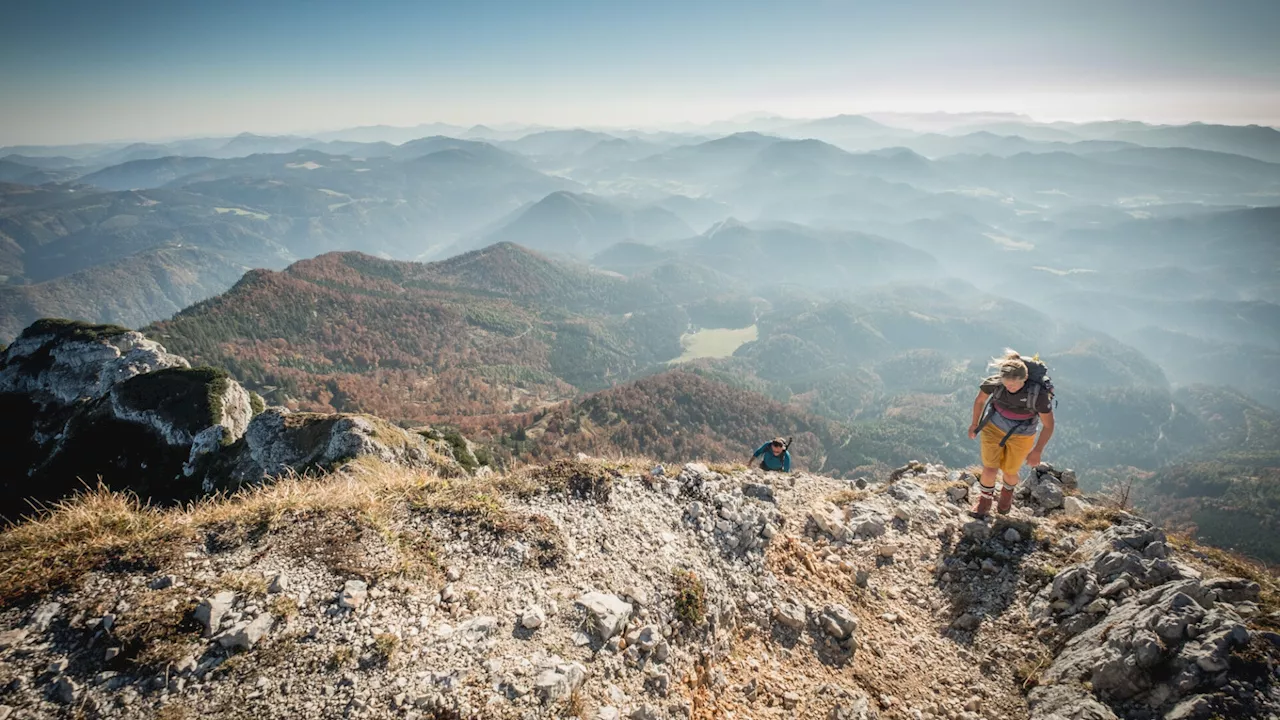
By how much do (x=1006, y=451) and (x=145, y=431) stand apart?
50.6 m

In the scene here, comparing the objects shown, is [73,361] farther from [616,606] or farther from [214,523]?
[616,606]

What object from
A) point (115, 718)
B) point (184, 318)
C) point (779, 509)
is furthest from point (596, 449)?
point (184, 318)

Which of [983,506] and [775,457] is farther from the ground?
[983,506]

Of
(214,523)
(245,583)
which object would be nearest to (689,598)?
(245,583)

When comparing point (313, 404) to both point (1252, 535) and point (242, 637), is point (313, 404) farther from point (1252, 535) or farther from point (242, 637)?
point (1252, 535)

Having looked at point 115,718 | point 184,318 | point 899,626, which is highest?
point 115,718

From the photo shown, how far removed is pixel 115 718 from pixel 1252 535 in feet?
638

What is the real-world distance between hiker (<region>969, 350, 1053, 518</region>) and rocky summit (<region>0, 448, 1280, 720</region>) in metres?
1.04

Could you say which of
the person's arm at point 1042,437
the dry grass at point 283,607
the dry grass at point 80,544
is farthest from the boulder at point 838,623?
the dry grass at point 80,544

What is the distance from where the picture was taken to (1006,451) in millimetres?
10617

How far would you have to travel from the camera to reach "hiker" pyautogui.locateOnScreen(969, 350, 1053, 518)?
10000mm

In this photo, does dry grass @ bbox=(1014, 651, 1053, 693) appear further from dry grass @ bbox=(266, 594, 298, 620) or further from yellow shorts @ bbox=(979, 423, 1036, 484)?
dry grass @ bbox=(266, 594, 298, 620)

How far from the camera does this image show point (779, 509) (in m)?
11.2

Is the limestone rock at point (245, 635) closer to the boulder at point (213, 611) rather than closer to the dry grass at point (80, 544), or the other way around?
the boulder at point (213, 611)
